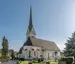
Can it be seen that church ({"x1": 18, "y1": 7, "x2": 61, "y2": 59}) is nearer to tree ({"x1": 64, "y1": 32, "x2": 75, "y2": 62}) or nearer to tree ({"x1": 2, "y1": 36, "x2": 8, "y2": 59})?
tree ({"x1": 2, "y1": 36, "x2": 8, "y2": 59})

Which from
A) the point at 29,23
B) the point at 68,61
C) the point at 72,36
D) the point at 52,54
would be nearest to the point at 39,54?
the point at 52,54

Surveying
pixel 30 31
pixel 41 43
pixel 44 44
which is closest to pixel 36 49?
pixel 41 43

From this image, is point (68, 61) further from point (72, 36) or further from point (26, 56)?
point (26, 56)

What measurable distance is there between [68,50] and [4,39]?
2362cm

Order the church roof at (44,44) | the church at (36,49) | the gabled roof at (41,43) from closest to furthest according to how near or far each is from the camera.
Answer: the church at (36,49) → the gabled roof at (41,43) → the church roof at (44,44)

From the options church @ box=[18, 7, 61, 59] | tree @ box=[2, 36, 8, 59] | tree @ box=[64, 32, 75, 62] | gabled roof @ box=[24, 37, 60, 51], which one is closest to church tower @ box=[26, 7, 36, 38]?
church @ box=[18, 7, 61, 59]

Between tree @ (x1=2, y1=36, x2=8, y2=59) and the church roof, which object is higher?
the church roof

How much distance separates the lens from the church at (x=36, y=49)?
2483 inches

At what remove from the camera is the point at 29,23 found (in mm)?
83125

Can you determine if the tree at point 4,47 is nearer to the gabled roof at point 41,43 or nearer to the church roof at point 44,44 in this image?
the gabled roof at point 41,43

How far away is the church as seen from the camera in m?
63.1

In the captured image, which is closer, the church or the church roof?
the church

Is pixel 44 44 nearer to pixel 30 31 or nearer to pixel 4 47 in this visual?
pixel 30 31

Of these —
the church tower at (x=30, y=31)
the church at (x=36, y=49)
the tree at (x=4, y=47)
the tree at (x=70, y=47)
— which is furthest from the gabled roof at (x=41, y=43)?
the tree at (x=70, y=47)
